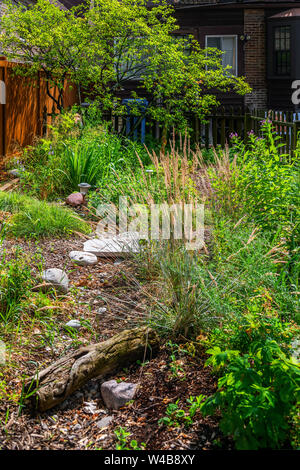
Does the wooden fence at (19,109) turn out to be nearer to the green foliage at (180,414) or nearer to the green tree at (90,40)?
the green tree at (90,40)

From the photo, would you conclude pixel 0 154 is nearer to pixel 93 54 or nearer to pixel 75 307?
pixel 93 54

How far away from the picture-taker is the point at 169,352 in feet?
11.8

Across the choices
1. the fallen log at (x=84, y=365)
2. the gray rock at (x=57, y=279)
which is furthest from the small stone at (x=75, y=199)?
the fallen log at (x=84, y=365)

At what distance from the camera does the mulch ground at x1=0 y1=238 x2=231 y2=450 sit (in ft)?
9.31

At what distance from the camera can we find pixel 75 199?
24.4ft

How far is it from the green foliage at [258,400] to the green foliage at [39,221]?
11.8ft

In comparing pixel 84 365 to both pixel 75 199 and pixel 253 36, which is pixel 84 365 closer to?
pixel 75 199

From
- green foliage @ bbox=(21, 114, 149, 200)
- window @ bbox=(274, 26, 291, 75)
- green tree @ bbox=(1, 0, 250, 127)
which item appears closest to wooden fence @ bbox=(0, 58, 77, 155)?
green tree @ bbox=(1, 0, 250, 127)

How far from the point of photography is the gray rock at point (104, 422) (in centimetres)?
302

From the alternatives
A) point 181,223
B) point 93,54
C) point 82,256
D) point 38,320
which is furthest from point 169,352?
point 93,54

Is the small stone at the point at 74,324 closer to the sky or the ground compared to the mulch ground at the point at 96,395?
closer to the sky

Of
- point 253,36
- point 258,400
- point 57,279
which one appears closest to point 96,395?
point 258,400

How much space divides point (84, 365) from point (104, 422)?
38 cm
